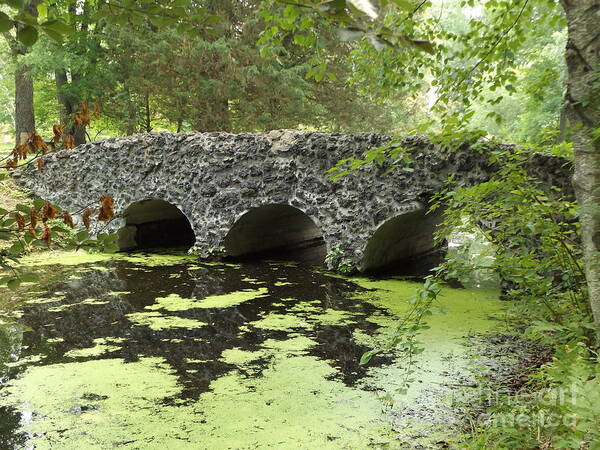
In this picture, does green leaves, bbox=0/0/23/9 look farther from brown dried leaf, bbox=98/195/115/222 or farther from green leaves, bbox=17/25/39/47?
brown dried leaf, bbox=98/195/115/222

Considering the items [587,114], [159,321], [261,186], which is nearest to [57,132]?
[587,114]

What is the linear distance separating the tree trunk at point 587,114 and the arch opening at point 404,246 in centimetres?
510

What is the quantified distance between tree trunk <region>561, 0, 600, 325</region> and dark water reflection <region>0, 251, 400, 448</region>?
2146mm

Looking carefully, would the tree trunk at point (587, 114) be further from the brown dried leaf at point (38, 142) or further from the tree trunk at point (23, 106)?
the tree trunk at point (23, 106)

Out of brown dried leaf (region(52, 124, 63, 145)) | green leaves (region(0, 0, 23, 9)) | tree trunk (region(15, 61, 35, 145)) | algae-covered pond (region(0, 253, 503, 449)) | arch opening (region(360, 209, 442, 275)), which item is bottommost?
algae-covered pond (region(0, 253, 503, 449))

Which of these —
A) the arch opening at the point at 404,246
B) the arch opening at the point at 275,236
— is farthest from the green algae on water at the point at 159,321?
the arch opening at the point at 404,246

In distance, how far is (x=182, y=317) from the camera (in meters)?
5.35

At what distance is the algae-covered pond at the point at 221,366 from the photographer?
113 inches

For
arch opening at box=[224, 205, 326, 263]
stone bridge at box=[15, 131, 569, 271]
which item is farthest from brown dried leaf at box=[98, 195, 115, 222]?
arch opening at box=[224, 205, 326, 263]

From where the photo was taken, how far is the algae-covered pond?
9.45ft

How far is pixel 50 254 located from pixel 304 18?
786cm

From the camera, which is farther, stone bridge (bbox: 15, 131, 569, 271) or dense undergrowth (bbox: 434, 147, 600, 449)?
stone bridge (bbox: 15, 131, 569, 271)

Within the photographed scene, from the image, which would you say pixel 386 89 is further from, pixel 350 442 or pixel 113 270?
pixel 113 270

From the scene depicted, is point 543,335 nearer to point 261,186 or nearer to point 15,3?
point 15,3
